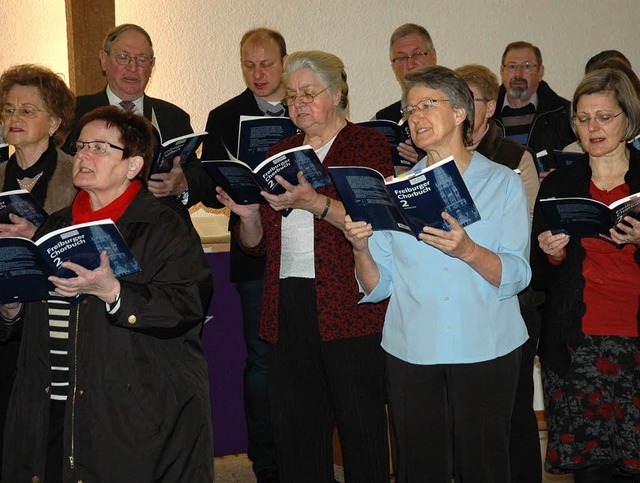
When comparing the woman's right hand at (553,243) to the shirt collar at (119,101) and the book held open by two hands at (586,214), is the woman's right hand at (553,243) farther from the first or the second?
the shirt collar at (119,101)

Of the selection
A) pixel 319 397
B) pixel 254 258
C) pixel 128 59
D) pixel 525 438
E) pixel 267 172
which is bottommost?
pixel 525 438

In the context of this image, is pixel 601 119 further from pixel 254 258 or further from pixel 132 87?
pixel 132 87

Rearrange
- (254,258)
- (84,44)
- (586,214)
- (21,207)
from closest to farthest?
(586,214), (21,207), (254,258), (84,44)

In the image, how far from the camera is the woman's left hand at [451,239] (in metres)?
2.80

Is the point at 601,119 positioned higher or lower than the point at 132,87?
lower

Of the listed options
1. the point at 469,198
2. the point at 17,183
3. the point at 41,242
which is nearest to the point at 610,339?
the point at 469,198

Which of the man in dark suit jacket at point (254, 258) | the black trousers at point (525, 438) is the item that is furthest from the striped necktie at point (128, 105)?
the black trousers at point (525, 438)

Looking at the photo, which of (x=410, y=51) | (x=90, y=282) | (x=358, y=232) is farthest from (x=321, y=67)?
(x=410, y=51)

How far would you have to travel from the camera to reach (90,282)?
2.72m

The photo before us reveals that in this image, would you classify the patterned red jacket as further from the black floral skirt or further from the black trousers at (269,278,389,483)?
the black floral skirt

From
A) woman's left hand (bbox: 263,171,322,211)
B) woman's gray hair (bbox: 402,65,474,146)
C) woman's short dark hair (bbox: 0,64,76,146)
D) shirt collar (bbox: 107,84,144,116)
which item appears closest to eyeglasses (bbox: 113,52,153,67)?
shirt collar (bbox: 107,84,144,116)

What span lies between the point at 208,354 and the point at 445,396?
223 centimetres

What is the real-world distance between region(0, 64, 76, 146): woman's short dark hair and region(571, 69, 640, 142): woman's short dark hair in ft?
6.94

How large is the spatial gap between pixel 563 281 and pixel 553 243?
19cm
